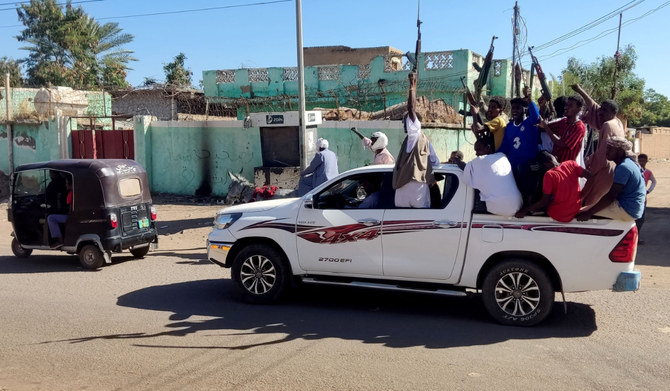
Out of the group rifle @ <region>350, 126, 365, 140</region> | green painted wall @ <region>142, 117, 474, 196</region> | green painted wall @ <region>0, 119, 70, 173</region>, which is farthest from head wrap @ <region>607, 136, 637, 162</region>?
green painted wall @ <region>0, 119, 70, 173</region>

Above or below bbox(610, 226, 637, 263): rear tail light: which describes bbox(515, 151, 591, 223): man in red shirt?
above

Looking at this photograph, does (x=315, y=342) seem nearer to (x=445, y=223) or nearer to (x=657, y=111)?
(x=445, y=223)

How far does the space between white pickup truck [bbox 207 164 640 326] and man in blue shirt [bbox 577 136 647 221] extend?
0.10 m

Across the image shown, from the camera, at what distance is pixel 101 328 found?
6.39 meters

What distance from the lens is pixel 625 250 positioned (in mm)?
5816

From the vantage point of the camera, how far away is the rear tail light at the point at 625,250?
5.81 metres

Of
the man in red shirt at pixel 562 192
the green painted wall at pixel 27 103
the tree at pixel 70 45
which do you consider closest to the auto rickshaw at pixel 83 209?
the man in red shirt at pixel 562 192

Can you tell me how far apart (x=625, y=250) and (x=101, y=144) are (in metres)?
17.4

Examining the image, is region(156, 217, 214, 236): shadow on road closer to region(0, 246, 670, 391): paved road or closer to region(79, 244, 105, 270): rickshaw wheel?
region(79, 244, 105, 270): rickshaw wheel

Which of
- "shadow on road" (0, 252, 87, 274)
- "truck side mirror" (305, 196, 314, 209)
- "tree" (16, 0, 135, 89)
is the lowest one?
"shadow on road" (0, 252, 87, 274)

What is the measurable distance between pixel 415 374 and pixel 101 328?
347 cm

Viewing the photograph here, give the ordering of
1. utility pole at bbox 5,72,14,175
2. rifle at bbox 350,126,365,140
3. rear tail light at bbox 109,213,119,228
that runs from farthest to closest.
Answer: utility pole at bbox 5,72,14,175 < rifle at bbox 350,126,365,140 < rear tail light at bbox 109,213,119,228

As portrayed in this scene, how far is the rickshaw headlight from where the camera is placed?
7363 millimetres

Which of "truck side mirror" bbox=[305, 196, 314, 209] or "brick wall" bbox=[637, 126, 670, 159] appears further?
"brick wall" bbox=[637, 126, 670, 159]
